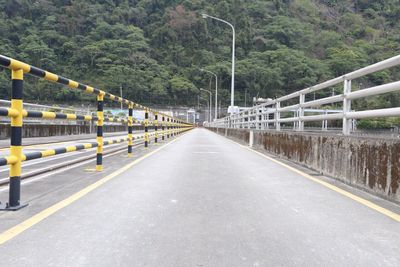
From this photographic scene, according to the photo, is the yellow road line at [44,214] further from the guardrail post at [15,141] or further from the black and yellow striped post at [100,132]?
the black and yellow striped post at [100,132]

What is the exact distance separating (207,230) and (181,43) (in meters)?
184

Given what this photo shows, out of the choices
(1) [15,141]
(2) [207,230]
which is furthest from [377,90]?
(1) [15,141]

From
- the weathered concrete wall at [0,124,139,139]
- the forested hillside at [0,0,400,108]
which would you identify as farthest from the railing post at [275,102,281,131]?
the forested hillside at [0,0,400,108]

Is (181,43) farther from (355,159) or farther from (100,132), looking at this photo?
(355,159)

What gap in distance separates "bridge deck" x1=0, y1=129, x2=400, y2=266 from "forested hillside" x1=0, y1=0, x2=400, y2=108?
111 meters

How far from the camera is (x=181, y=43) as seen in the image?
184m

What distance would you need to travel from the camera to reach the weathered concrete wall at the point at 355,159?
5801 mm

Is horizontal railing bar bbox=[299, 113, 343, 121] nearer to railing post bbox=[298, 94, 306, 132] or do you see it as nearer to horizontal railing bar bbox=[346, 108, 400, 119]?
railing post bbox=[298, 94, 306, 132]

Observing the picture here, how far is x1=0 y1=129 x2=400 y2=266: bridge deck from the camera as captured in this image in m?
3.57

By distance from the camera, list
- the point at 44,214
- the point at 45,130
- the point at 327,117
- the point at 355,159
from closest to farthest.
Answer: the point at 44,214 → the point at 355,159 → the point at 327,117 → the point at 45,130

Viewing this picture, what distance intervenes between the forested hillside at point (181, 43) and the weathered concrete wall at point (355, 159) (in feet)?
349

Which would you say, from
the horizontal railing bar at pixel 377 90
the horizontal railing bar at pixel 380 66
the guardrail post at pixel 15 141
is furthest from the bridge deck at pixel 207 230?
the horizontal railing bar at pixel 380 66

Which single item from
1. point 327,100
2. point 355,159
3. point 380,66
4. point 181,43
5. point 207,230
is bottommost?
point 207,230

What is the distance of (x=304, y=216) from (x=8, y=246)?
10.0 feet
